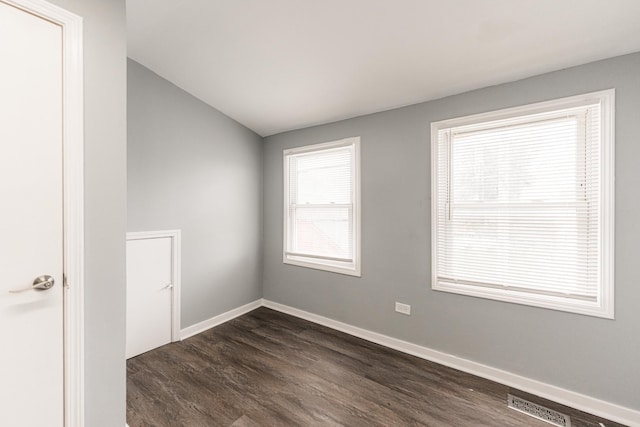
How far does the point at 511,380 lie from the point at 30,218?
11.0 feet

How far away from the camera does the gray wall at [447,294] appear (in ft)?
6.15

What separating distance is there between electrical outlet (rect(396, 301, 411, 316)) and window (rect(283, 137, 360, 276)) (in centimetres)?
54

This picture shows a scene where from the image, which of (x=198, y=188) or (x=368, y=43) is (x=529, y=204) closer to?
(x=368, y=43)

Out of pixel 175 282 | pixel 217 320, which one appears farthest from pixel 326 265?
pixel 175 282

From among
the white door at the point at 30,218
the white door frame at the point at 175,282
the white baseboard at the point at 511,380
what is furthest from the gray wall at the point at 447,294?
the white door at the point at 30,218

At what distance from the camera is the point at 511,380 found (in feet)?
7.36

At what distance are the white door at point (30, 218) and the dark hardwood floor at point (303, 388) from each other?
0.81 meters

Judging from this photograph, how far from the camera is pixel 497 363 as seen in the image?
91.1 inches

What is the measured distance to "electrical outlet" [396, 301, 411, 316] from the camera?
2.79 meters

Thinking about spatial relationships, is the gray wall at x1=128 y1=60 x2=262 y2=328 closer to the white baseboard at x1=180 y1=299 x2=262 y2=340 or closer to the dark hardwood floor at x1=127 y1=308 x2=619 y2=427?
the white baseboard at x1=180 y1=299 x2=262 y2=340

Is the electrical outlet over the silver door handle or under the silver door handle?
under

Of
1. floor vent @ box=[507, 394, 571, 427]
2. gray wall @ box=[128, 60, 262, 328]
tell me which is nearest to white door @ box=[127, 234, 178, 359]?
gray wall @ box=[128, 60, 262, 328]

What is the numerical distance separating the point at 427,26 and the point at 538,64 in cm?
93

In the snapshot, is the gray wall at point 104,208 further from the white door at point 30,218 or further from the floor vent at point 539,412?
the floor vent at point 539,412
